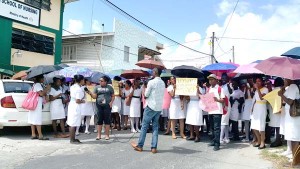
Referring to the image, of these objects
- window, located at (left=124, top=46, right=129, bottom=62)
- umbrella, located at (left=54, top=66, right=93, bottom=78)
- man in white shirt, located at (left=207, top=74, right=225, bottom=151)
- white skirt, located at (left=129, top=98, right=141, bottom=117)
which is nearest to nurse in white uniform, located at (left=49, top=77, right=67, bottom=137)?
umbrella, located at (left=54, top=66, right=93, bottom=78)

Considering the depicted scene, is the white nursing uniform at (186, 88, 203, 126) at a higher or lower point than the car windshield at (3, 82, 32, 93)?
lower

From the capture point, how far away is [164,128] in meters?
11.8

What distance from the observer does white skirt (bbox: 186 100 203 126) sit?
928 centimetres

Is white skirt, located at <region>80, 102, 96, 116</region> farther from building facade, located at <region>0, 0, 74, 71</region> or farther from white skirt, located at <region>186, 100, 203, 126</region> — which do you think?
building facade, located at <region>0, 0, 74, 71</region>

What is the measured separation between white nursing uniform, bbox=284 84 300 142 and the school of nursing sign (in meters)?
13.9

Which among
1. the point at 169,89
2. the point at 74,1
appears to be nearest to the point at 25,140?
the point at 169,89

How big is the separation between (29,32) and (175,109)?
434 inches

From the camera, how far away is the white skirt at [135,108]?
11.0 metres

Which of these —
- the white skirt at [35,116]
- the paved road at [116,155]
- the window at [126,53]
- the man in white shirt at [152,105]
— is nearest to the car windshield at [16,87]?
the white skirt at [35,116]

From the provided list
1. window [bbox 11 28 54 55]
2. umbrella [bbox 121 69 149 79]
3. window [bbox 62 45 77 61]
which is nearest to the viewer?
umbrella [bbox 121 69 149 79]

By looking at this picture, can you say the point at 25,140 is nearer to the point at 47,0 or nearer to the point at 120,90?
the point at 120,90

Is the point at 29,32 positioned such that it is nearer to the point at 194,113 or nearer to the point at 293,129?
the point at 194,113

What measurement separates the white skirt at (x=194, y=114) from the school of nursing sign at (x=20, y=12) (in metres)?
11.1

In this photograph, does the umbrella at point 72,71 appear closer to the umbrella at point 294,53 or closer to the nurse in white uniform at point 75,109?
the nurse in white uniform at point 75,109
